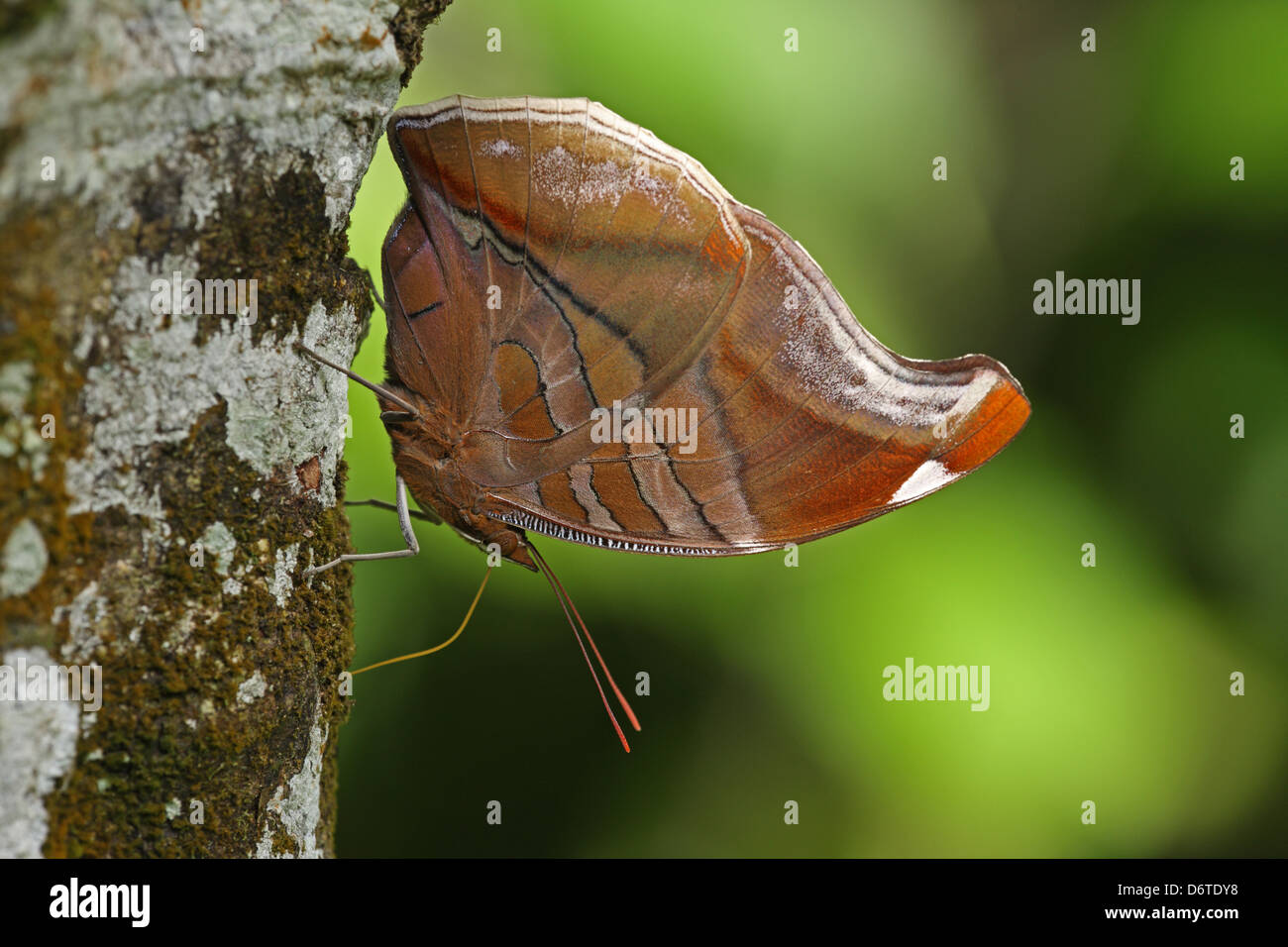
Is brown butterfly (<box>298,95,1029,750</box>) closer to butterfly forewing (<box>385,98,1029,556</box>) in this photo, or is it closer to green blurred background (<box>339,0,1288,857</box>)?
butterfly forewing (<box>385,98,1029,556</box>)

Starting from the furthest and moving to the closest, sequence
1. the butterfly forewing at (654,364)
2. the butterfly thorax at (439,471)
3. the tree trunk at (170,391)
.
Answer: the butterfly thorax at (439,471) → the butterfly forewing at (654,364) → the tree trunk at (170,391)

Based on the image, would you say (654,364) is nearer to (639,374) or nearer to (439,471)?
(639,374)

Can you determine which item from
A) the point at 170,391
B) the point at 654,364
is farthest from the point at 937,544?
the point at 170,391

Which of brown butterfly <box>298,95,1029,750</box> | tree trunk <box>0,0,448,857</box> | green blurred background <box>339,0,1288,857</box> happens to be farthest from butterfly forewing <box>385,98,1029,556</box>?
green blurred background <box>339,0,1288,857</box>

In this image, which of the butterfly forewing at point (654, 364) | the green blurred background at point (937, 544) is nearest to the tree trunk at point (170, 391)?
the butterfly forewing at point (654, 364)

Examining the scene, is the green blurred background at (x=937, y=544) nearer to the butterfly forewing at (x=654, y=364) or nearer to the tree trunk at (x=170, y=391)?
the butterfly forewing at (x=654, y=364)
